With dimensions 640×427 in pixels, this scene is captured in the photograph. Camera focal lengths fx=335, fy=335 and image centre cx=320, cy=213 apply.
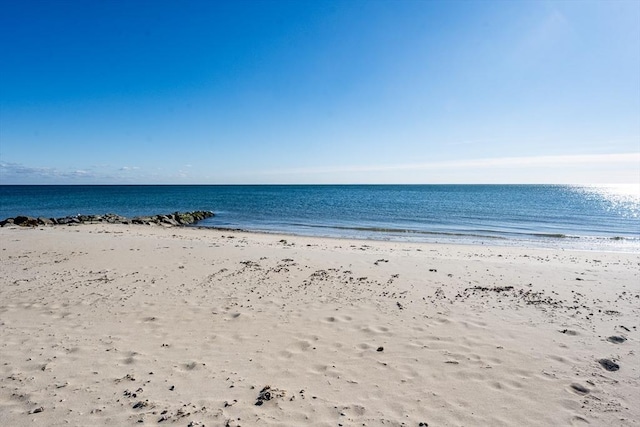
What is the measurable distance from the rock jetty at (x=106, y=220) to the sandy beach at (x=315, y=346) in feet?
56.3

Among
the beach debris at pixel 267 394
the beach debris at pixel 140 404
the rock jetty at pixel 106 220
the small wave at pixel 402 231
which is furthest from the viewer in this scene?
the rock jetty at pixel 106 220

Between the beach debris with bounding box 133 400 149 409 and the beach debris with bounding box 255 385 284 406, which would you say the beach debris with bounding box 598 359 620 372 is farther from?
the beach debris with bounding box 133 400 149 409

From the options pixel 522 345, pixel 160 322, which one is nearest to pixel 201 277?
pixel 160 322

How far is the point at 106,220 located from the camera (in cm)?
2845

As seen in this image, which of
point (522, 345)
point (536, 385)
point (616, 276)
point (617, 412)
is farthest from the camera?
point (616, 276)

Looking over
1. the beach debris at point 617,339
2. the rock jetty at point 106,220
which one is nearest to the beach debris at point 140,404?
the beach debris at point 617,339

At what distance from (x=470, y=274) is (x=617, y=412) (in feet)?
21.8

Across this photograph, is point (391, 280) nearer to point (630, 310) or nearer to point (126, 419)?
point (630, 310)

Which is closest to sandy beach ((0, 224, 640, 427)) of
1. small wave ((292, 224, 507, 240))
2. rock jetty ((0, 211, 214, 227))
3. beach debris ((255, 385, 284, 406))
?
beach debris ((255, 385, 284, 406))

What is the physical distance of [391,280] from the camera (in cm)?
1007

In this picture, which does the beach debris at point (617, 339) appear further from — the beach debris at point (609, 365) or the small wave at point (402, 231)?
the small wave at point (402, 231)

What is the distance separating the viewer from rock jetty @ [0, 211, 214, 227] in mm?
24625

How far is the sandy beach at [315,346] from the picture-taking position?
14.3 ft

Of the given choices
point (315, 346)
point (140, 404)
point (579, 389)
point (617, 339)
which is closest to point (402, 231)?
point (617, 339)
